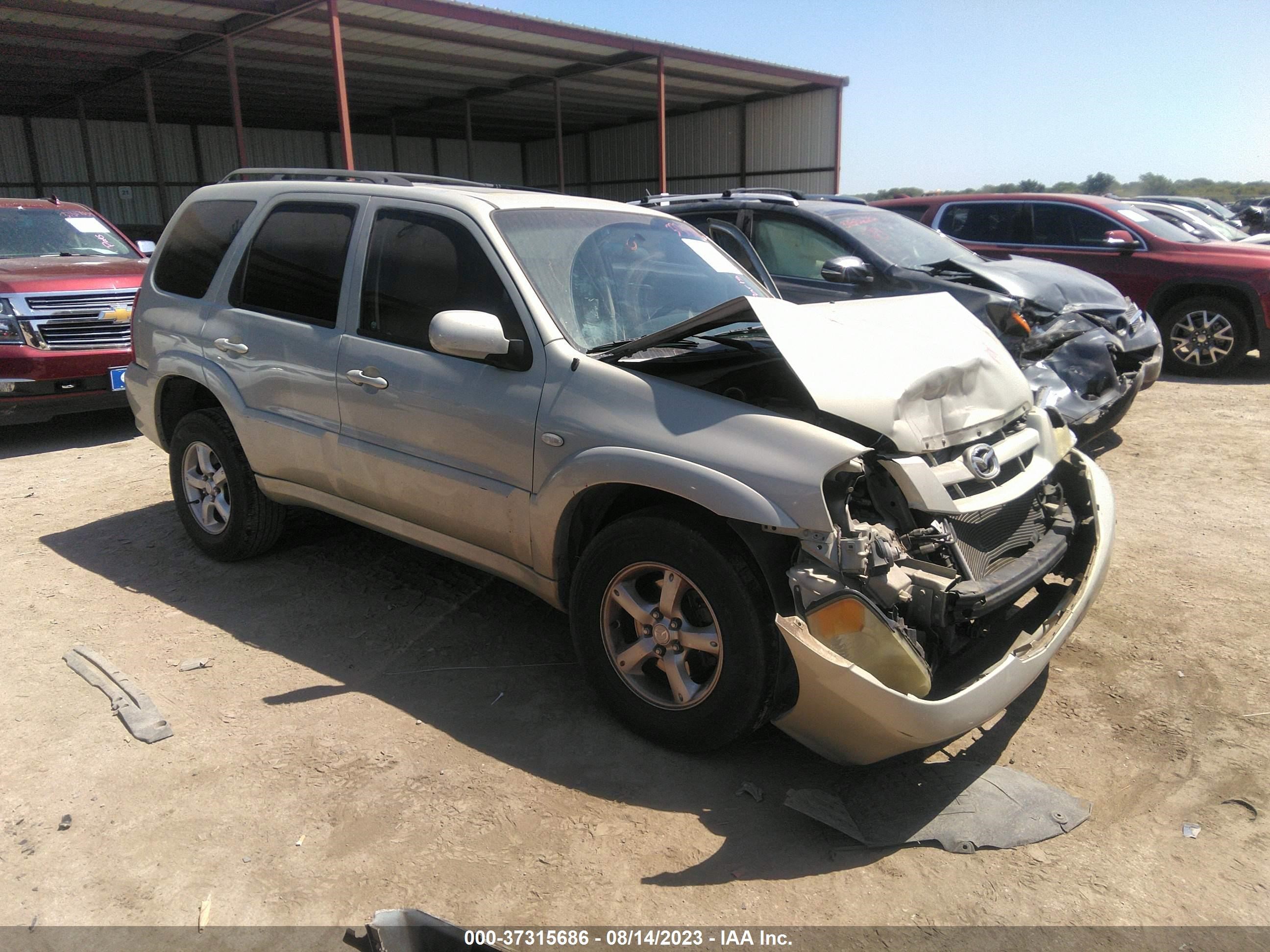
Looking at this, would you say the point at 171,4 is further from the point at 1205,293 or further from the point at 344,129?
the point at 1205,293

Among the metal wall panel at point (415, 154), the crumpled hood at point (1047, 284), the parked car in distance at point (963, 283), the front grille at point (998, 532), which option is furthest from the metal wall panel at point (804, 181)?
the front grille at point (998, 532)

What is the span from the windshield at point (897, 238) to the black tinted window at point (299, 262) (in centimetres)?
440

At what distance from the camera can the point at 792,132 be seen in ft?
67.6

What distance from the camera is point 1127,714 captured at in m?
3.42

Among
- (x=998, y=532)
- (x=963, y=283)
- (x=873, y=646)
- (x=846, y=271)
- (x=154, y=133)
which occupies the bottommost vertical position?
(x=873, y=646)

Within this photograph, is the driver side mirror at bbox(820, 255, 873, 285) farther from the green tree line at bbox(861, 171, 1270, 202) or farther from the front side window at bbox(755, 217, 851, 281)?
the green tree line at bbox(861, 171, 1270, 202)

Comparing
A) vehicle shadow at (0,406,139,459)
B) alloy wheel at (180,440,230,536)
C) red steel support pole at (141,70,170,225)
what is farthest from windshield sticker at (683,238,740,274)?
red steel support pole at (141,70,170,225)

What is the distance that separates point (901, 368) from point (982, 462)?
0.42 meters

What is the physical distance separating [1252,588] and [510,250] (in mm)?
3861

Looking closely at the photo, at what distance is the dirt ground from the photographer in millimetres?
2529

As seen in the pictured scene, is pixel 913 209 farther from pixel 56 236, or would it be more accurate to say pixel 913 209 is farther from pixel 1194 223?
pixel 56 236

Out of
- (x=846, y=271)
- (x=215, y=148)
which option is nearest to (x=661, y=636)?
(x=846, y=271)

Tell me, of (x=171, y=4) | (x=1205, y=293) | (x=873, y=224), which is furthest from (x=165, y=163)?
(x=1205, y=293)

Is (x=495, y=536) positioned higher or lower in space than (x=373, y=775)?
higher
